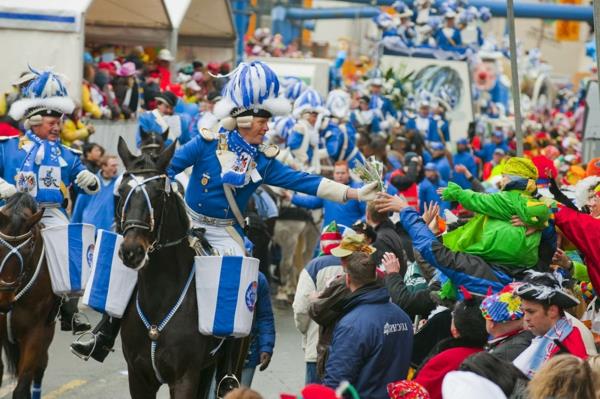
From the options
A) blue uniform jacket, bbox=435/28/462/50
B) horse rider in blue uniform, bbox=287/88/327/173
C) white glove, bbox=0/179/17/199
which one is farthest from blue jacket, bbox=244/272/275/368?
blue uniform jacket, bbox=435/28/462/50

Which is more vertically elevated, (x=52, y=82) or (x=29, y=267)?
(x=52, y=82)

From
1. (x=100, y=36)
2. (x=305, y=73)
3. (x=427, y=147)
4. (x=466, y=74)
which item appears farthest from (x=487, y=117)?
(x=100, y=36)

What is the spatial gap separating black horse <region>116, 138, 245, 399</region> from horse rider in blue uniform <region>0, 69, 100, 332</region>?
7.32ft

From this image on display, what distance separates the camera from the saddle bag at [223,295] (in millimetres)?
8484

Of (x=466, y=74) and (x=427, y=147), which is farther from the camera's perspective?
(x=466, y=74)

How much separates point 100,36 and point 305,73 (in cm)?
618

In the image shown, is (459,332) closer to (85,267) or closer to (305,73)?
(85,267)

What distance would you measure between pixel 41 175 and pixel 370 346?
165 inches

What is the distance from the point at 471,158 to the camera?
81.4 ft

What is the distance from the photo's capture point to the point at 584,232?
27.9 ft

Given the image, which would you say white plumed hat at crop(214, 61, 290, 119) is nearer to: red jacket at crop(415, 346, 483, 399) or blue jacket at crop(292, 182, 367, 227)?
red jacket at crop(415, 346, 483, 399)

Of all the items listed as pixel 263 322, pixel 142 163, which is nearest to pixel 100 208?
pixel 263 322

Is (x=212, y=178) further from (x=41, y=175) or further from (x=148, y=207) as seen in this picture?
(x=41, y=175)

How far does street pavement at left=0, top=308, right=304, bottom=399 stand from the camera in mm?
11344
